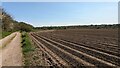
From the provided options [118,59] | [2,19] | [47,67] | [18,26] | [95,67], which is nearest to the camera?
[95,67]

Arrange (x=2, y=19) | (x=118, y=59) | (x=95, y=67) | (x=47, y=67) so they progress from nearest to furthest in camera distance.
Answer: (x=95, y=67) < (x=47, y=67) < (x=118, y=59) < (x=2, y=19)

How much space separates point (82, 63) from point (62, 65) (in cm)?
110

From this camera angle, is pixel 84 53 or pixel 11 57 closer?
pixel 84 53

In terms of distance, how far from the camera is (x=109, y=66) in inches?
493

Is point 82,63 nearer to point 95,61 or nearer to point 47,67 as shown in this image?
point 95,61

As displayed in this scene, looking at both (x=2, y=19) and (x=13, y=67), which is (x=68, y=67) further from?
(x=2, y=19)

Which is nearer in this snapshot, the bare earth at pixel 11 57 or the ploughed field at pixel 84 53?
the ploughed field at pixel 84 53

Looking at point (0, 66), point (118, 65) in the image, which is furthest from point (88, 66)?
point (0, 66)

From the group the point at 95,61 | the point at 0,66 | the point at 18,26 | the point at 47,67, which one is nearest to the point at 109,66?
the point at 95,61

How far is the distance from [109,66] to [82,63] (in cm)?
183

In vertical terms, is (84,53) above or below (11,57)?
above

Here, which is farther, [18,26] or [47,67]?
[18,26]

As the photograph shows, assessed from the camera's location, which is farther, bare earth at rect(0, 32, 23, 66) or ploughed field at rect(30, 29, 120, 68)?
bare earth at rect(0, 32, 23, 66)

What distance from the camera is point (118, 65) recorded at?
12.7 metres
